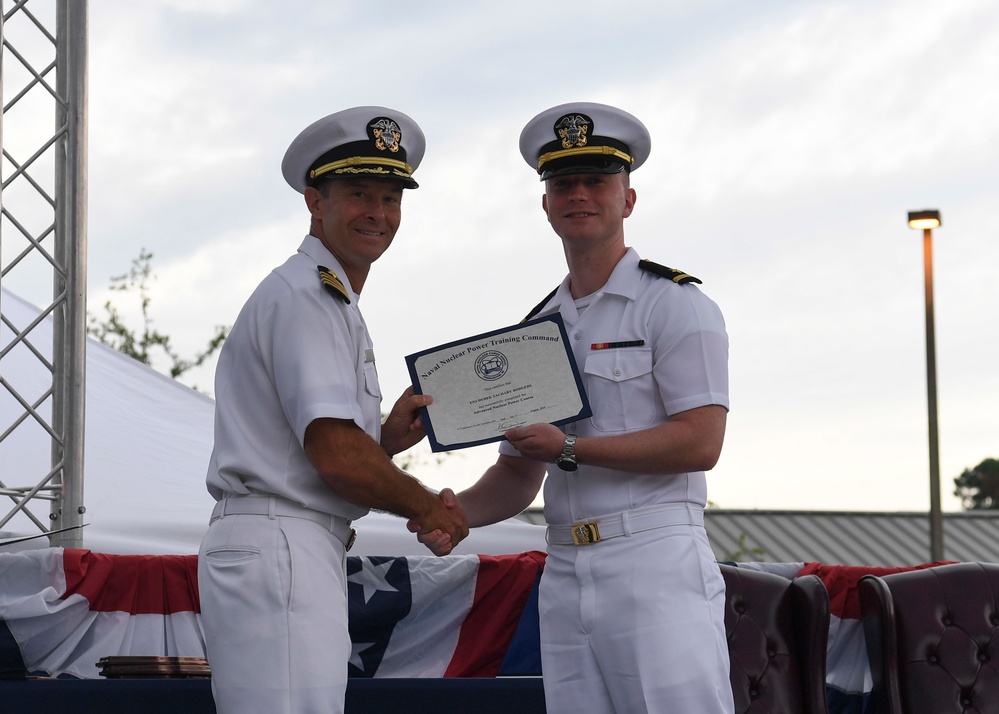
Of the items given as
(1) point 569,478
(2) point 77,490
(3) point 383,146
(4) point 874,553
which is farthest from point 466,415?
(4) point 874,553

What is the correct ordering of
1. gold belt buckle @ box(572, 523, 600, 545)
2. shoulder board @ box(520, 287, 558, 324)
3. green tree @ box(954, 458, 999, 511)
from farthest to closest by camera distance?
green tree @ box(954, 458, 999, 511), shoulder board @ box(520, 287, 558, 324), gold belt buckle @ box(572, 523, 600, 545)

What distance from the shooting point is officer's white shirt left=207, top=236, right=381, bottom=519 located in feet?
8.71

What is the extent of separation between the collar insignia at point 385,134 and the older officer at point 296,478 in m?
0.07

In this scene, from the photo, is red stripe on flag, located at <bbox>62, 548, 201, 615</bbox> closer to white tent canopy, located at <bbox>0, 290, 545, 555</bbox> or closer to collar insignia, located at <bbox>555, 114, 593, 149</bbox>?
white tent canopy, located at <bbox>0, 290, 545, 555</bbox>

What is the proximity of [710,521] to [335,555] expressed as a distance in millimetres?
19076

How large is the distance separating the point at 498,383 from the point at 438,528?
0.39 meters

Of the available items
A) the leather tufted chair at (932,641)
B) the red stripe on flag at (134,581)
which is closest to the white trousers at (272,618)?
the red stripe on flag at (134,581)

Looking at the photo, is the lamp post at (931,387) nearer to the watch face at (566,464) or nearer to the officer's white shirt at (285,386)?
the watch face at (566,464)

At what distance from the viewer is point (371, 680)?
421 cm

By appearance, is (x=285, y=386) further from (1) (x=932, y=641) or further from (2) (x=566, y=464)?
(1) (x=932, y=641)

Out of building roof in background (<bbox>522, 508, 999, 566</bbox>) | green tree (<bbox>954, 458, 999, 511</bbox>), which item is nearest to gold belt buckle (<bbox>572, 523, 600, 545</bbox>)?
building roof in background (<bbox>522, 508, 999, 566</bbox>)

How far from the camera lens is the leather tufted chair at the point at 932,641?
435 cm

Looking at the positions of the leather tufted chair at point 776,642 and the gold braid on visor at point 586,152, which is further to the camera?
the leather tufted chair at point 776,642

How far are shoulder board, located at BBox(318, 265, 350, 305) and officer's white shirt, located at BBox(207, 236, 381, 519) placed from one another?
0.01 meters
